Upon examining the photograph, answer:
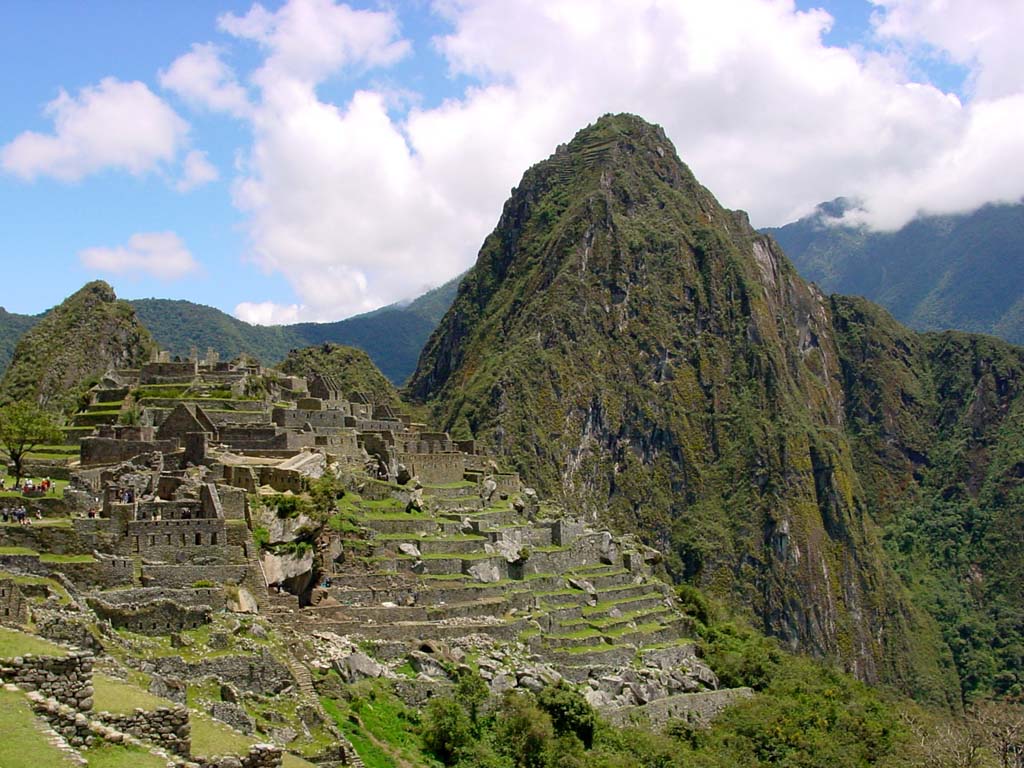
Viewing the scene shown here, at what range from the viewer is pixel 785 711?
48.4 meters

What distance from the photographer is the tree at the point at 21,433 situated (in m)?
37.4

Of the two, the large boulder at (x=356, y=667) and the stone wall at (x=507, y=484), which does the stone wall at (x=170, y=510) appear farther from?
the stone wall at (x=507, y=484)

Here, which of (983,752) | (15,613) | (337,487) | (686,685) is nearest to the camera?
(15,613)

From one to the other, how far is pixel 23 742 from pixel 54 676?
172 centimetres

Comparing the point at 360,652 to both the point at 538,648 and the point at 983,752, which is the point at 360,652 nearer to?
the point at 538,648

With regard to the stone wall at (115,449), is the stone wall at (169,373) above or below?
above

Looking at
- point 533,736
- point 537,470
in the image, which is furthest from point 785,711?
point 537,470

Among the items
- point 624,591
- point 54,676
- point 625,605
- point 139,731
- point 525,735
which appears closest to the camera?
point 54,676

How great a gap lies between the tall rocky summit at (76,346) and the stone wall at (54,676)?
70.4m

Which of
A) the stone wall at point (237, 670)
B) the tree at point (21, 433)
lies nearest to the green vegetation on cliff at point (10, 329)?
the tree at point (21, 433)

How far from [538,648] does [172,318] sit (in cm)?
13819

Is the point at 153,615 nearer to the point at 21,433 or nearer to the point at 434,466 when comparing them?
the point at 21,433

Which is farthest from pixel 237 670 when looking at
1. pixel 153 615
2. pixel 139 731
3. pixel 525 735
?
pixel 525 735

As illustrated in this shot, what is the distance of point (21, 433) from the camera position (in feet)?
124
